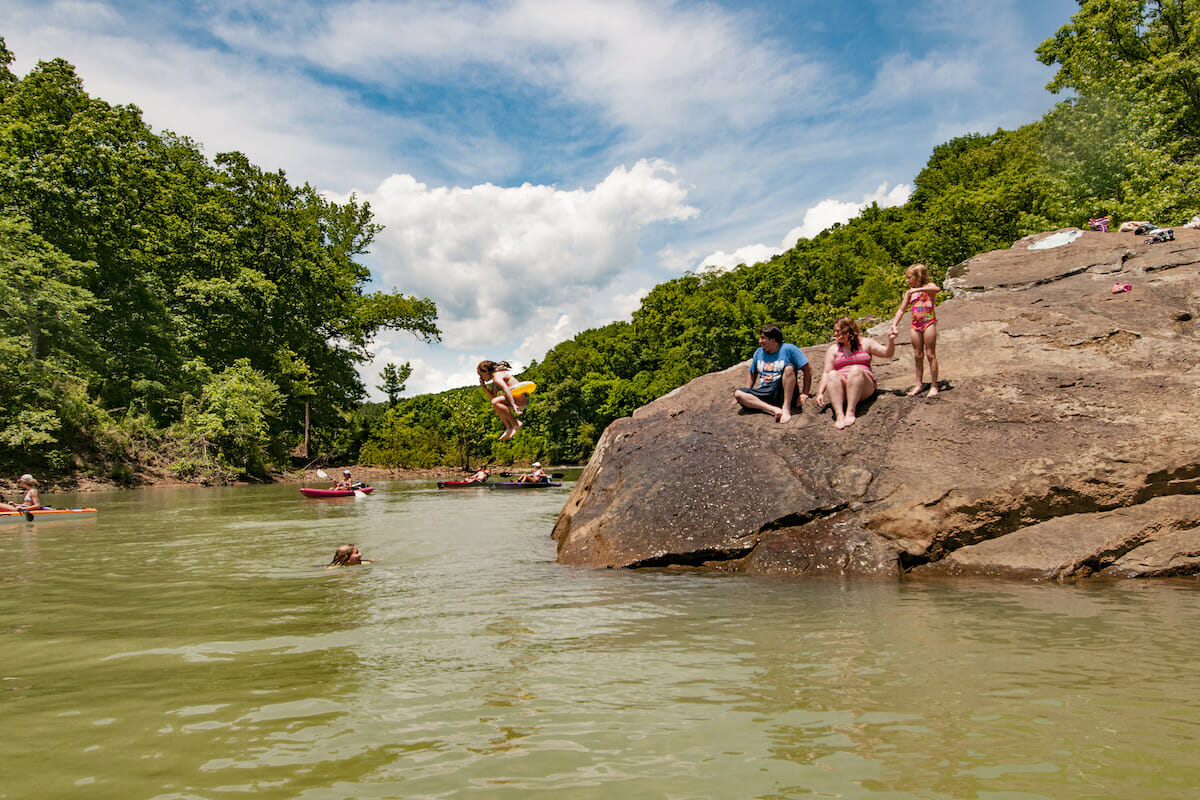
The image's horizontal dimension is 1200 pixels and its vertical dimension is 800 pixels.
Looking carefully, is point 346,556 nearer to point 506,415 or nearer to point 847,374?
point 506,415

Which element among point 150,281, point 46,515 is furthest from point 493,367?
point 150,281

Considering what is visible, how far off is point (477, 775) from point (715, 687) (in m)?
1.53

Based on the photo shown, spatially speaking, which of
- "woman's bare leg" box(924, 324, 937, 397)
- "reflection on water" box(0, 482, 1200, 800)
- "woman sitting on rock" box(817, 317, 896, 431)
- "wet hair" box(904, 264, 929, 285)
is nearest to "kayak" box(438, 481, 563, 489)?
"woman sitting on rock" box(817, 317, 896, 431)

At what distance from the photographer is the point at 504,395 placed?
9805 millimetres

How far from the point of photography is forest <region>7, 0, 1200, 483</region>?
86.7 ft

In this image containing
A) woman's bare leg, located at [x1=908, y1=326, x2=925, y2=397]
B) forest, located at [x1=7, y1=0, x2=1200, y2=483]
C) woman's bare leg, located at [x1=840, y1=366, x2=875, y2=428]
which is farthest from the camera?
forest, located at [x1=7, y1=0, x2=1200, y2=483]

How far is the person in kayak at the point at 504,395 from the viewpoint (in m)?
9.53

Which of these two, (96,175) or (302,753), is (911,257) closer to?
(96,175)

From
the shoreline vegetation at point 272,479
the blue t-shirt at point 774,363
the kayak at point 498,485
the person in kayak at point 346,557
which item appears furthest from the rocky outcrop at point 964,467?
the shoreline vegetation at point 272,479

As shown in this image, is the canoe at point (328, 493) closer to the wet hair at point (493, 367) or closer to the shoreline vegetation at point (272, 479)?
the shoreline vegetation at point (272, 479)

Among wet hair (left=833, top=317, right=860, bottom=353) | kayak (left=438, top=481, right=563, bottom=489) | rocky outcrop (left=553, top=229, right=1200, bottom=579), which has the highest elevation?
wet hair (left=833, top=317, right=860, bottom=353)

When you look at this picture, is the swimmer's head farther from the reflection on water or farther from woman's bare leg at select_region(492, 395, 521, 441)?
woman's bare leg at select_region(492, 395, 521, 441)

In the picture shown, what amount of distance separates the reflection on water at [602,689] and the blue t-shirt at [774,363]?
3.04m

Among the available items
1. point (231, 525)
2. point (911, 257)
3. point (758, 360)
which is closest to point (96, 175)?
point (231, 525)
